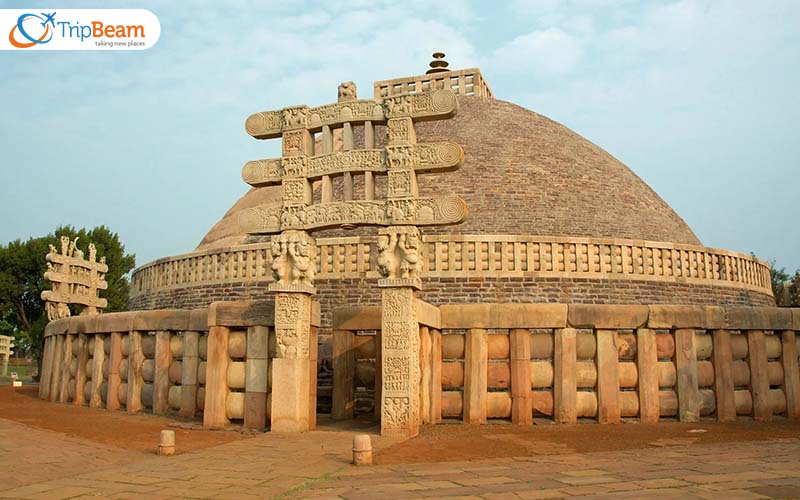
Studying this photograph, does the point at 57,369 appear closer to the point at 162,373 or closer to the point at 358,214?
the point at 162,373

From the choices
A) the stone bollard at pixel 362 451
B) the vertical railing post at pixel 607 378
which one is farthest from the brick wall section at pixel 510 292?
the stone bollard at pixel 362 451

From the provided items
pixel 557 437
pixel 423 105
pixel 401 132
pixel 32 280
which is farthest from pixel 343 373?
pixel 32 280

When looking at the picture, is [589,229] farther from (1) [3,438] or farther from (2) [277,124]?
(1) [3,438]

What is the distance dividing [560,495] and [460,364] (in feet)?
15.9

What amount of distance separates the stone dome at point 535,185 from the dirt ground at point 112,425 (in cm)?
893

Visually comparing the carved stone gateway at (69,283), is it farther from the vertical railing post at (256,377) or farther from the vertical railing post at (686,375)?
the vertical railing post at (686,375)

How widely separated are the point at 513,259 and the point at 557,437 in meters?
8.10

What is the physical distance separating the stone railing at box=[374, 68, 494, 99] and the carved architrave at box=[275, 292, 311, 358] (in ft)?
53.8

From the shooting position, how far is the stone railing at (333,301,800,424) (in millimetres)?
9562

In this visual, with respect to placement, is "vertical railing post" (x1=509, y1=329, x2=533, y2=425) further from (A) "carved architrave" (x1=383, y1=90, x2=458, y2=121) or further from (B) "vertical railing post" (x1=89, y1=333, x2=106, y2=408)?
(B) "vertical railing post" (x1=89, y1=333, x2=106, y2=408)

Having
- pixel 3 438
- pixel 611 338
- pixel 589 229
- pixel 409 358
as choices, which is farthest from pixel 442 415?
pixel 589 229

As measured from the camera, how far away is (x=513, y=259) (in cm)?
1611

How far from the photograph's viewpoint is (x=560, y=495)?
4.94 metres

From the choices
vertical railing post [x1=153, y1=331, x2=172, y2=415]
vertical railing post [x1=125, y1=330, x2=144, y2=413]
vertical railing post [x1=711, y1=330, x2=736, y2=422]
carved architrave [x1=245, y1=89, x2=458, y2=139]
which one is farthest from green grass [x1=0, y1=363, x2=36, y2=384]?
vertical railing post [x1=711, y1=330, x2=736, y2=422]
